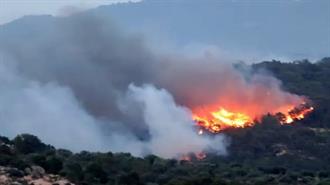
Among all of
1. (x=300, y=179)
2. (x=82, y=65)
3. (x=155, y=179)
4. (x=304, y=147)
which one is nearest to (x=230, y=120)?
(x=304, y=147)

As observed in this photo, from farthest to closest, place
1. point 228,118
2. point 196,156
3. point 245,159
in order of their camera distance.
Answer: point 228,118 < point 196,156 < point 245,159

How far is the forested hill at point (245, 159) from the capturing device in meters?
37.7

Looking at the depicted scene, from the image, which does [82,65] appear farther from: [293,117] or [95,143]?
[293,117]

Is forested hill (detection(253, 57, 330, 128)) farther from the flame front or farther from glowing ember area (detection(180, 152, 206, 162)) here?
glowing ember area (detection(180, 152, 206, 162))

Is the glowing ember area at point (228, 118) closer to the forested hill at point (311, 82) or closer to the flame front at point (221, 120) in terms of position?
the flame front at point (221, 120)

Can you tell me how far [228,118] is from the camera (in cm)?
9931

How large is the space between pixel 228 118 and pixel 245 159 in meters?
15.9

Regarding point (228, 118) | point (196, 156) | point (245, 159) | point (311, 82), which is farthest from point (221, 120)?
point (311, 82)

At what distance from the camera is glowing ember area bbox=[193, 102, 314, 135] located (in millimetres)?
97106

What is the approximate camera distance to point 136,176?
39.0 meters

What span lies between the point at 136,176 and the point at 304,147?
49.2 metres

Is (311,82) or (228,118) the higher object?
(311,82)

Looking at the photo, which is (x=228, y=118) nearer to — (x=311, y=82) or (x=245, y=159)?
(x=245, y=159)

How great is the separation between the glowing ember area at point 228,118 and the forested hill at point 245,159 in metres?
1.38
